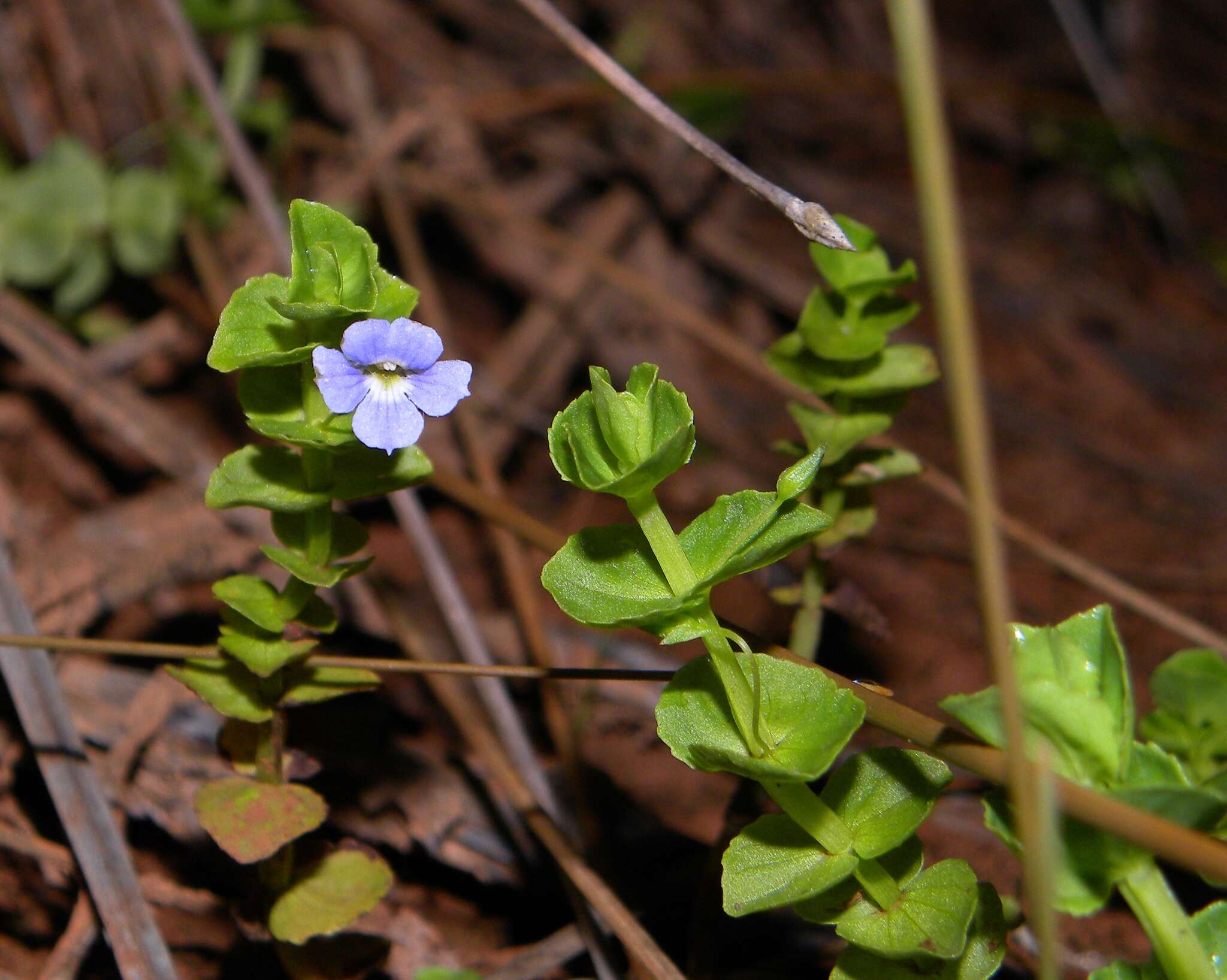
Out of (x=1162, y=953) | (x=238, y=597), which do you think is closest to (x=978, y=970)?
(x=1162, y=953)

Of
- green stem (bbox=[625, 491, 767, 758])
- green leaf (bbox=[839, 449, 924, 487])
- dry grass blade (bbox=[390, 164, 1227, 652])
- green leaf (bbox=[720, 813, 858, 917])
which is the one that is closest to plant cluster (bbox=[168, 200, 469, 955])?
green stem (bbox=[625, 491, 767, 758])

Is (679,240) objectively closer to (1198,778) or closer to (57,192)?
(57,192)

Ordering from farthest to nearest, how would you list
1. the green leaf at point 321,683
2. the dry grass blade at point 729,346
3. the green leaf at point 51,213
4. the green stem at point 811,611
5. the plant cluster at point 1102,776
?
1. the green leaf at point 51,213
2. the dry grass blade at point 729,346
3. the green stem at point 811,611
4. the green leaf at point 321,683
5. the plant cluster at point 1102,776

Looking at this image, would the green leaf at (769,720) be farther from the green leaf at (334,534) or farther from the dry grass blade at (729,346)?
the dry grass blade at (729,346)

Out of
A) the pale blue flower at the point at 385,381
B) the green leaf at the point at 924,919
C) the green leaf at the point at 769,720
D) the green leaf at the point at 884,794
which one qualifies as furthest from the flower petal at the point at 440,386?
the green leaf at the point at 924,919

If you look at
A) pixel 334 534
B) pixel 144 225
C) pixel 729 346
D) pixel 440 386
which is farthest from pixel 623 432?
pixel 144 225

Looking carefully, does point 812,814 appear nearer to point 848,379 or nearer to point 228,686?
point 848,379
